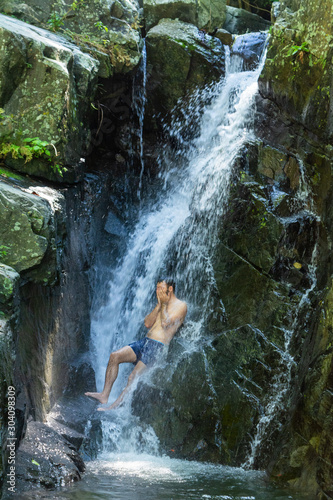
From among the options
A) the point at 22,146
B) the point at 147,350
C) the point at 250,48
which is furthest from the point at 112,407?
the point at 250,48

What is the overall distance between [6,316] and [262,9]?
38.0ft

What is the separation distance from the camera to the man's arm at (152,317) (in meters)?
7.34

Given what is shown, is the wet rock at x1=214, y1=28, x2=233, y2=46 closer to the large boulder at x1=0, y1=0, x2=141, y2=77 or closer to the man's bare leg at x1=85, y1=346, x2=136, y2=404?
the large boulder at x1=0, y1=0, x2=141, y2=77

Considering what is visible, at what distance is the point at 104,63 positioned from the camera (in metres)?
7.92

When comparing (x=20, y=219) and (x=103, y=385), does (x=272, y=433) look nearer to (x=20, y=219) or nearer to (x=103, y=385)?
(x=103, y=385)

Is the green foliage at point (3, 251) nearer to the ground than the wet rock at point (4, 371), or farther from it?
farther from it

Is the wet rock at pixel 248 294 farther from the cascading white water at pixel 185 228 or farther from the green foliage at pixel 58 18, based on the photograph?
the green foliage at pixel 58 18

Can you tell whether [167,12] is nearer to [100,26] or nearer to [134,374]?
[100,26]

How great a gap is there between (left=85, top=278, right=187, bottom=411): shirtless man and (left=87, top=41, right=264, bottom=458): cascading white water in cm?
33

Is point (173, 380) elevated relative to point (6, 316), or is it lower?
lower

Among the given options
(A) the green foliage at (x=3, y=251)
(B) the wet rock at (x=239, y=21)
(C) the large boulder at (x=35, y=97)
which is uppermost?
(B) the wet rock at (x=239, y=21)

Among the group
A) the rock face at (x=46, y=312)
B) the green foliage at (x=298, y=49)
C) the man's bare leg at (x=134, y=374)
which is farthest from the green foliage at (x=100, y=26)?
the man's bare leg at (x=134, y=374)

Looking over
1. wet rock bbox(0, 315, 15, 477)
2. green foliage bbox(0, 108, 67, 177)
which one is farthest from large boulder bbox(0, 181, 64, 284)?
wet rock bbox(0, 315, 15, 477)

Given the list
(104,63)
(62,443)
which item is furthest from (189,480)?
(104,63)
